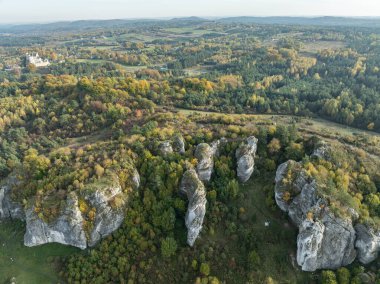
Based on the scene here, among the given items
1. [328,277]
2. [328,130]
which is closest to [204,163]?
[328,277]

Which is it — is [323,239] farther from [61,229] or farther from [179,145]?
[61,229]

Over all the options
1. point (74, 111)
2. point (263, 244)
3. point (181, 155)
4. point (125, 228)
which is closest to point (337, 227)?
point (263, 244)

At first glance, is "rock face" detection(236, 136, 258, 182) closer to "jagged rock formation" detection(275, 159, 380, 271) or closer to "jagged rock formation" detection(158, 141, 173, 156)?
"jagged rock formation" detection(275, 159, 380, 271)

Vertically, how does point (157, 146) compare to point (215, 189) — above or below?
above

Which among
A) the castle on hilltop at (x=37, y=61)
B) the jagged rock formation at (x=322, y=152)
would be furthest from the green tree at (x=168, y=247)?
the castle on hilltop at (x=37, y=61)

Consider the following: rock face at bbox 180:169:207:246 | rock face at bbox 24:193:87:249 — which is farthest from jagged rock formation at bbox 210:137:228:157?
rock face at bbox 24:193:87:249

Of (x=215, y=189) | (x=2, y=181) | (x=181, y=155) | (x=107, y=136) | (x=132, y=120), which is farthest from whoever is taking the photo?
(x=132, y=120)

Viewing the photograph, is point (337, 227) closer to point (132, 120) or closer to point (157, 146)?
point (157, 146)
